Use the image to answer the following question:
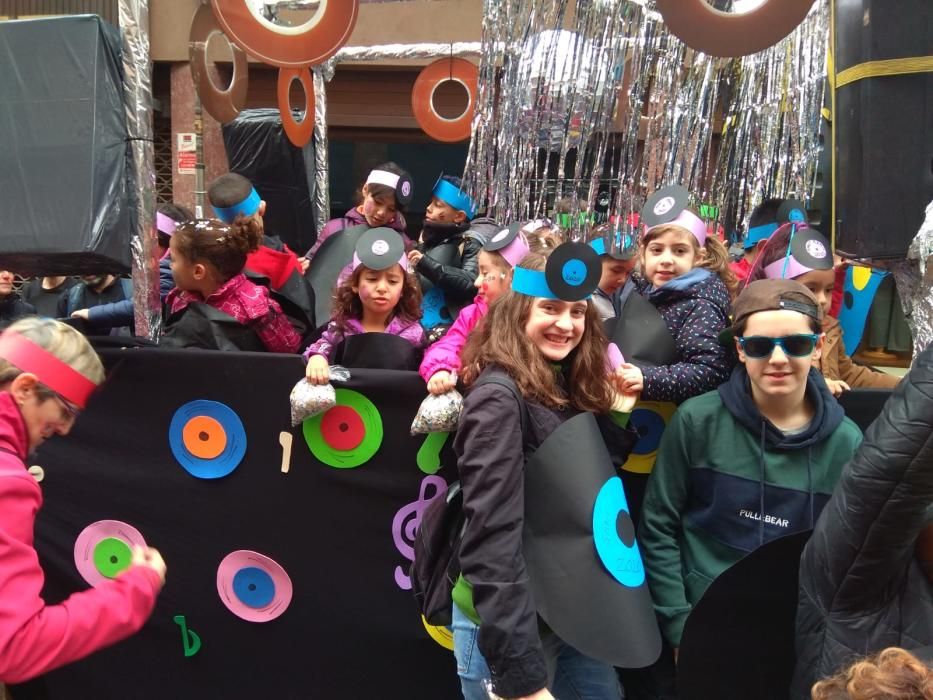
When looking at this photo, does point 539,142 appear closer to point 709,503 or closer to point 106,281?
point 709,503

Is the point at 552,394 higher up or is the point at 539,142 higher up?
the point at 539,142

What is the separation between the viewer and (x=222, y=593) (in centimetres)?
306

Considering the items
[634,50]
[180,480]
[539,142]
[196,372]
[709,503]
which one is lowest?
[180,480]

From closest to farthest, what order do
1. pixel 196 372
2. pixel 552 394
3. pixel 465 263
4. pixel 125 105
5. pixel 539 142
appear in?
pixel 552 394
pixel 196 372
pixel 125 105
pixel 539 142
pixel 465 263

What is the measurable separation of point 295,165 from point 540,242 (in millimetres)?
5084

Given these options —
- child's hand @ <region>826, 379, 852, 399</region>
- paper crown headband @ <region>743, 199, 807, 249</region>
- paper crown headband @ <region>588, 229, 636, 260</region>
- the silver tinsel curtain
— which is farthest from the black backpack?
paper crown headband @ <region>743, 199, 807, 249</region>

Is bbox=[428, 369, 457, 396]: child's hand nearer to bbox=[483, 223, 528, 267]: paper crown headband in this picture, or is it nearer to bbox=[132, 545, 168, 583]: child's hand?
bbox=[483, 223, 528, 267]: paper crown headband

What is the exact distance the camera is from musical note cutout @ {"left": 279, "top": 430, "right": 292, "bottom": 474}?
9.66 ft

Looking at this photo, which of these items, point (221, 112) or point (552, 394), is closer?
point (552, 394)

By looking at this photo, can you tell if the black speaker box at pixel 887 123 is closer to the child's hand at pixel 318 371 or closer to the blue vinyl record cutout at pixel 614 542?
the blue vinyl record cutout at pixel 614 542

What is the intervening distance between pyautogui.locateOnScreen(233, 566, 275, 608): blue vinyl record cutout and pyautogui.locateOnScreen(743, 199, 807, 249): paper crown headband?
243 centimetres

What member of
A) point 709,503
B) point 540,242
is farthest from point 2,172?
point 709,503

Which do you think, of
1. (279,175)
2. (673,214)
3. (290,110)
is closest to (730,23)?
(673,214)

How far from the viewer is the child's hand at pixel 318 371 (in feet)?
9.05
